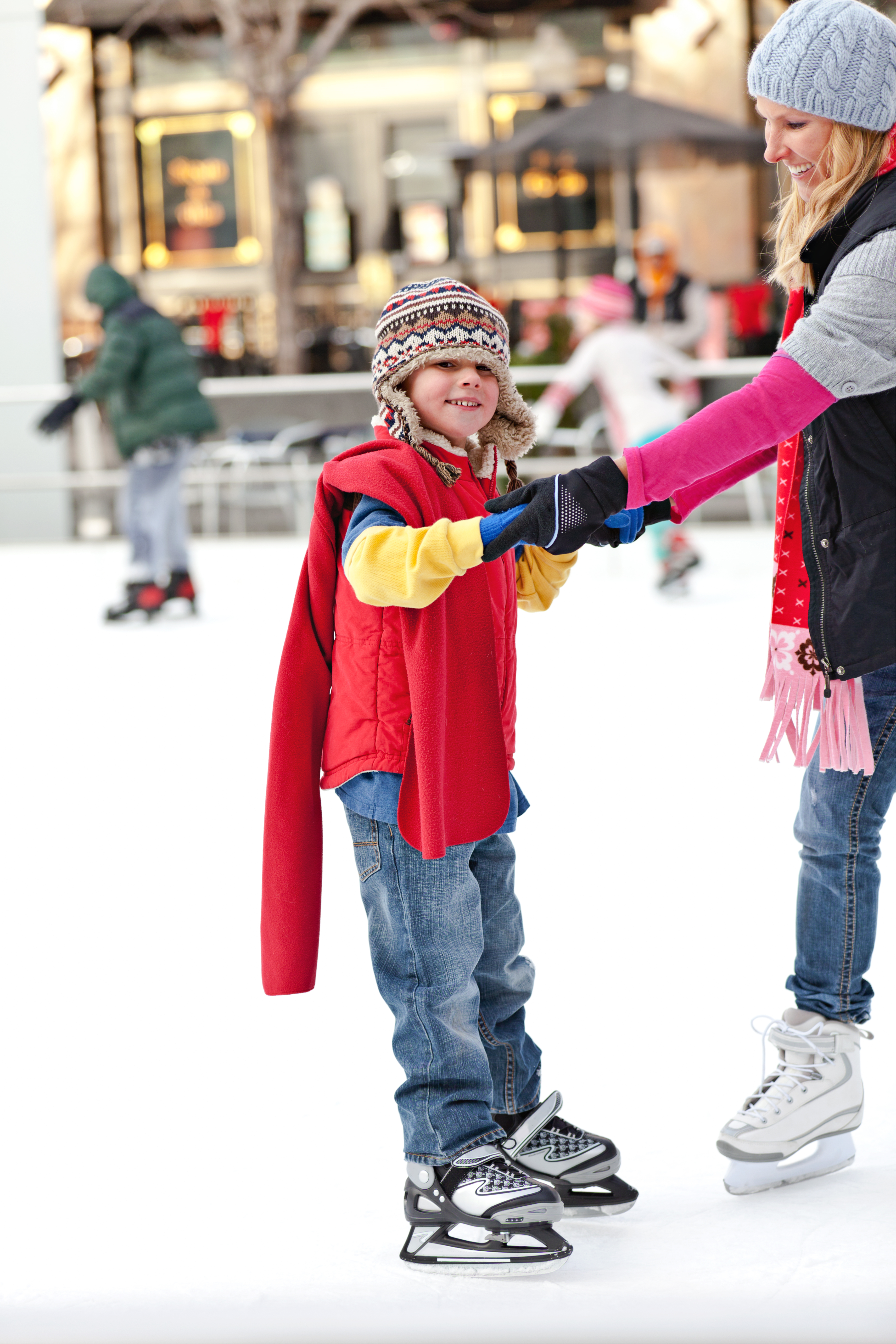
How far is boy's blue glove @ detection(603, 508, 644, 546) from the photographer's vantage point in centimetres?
159

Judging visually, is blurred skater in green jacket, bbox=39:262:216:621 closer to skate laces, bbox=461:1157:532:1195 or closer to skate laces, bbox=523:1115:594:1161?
skate laces, bbox=523:1115:594:1161

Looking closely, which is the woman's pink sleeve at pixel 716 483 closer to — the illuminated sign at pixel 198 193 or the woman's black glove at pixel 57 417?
the woman's black glove at pixel 57 417

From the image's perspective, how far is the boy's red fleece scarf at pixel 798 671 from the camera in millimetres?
1734

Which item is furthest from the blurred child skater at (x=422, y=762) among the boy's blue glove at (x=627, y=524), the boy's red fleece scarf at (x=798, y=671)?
the boy's red fleece scarf at (x=798, y=671)

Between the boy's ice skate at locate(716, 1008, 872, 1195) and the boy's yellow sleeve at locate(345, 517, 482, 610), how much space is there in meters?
0.81

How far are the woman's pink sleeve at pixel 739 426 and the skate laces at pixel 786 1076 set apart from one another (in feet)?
2.55

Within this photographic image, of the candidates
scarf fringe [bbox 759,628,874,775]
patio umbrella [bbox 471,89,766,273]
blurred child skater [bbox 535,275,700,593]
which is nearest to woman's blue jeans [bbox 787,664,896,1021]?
scarf fringe [bbox 759,628,874,775]

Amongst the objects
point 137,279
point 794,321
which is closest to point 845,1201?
point 794,321

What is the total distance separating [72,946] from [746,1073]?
4.28 feet

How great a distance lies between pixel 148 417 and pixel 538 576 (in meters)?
4.82

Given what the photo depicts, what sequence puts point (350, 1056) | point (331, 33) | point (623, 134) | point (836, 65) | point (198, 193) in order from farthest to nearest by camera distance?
point (198, 193)
point (331, 33)
point (623, 134)
point (350, 1056)
point (836, 65)

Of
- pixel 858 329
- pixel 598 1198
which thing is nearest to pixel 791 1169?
pixel 598 1198

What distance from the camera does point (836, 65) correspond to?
5.16 feet

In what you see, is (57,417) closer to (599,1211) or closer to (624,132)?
(624,132)
